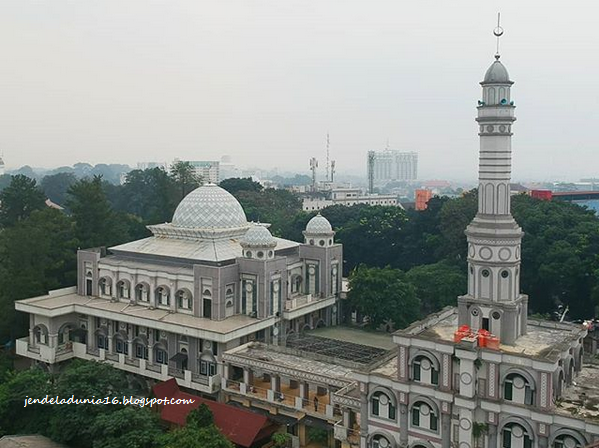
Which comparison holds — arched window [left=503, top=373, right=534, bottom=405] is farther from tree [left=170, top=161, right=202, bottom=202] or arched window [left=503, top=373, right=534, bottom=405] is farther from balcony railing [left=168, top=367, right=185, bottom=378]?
tree [left=170, top=161, right=202, bottom=202]

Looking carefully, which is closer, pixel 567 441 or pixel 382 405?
pixel 567 441

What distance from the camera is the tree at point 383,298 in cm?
3650

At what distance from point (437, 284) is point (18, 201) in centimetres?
3620

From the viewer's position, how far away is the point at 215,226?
36656mm

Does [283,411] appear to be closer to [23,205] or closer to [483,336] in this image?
[483,336]

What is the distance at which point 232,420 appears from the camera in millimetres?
25625

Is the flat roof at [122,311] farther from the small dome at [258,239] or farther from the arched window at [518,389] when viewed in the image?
the arched window at [518,389]

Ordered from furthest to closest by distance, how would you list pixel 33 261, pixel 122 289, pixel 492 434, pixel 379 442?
pixel 33 261 < pixel 122 289 < pixel 379 442 < pixel 492 434

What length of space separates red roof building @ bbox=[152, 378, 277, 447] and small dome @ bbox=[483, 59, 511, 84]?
52.5 feet

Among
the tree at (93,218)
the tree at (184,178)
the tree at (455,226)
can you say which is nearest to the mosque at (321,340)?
the tree at (93,218)

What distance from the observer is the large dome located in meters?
36.8

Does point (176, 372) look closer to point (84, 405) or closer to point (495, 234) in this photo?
point (84, 405)

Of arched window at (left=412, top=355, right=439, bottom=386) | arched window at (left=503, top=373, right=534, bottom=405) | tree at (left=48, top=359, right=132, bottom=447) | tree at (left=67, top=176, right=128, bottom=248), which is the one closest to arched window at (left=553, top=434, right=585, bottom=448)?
arched window at (left=503, top=373, right=534, bottom=405)

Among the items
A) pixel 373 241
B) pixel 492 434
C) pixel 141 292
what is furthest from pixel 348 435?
pixel 373 241
